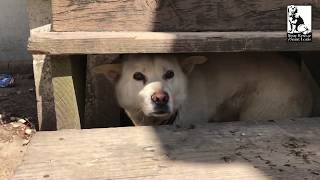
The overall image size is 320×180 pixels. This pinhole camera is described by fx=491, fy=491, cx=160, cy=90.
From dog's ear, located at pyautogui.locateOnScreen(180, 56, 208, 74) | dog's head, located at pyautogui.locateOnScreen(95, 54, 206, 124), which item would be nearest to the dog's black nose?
dog's head, located at pyautogui.locateOnScreen(95, 54, 206, 124)

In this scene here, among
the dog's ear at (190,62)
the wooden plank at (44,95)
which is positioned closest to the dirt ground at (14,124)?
the wooden plank at (44,95)

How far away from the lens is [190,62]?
121 inches

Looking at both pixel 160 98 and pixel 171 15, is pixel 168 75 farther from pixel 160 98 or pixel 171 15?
pixel 171 15

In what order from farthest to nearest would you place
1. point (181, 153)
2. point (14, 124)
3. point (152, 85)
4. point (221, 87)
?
point (14, 124) < point (221, 87) < point (152, 85) < point (181, 153)

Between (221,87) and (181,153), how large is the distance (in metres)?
1.38

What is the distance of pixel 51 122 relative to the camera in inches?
124

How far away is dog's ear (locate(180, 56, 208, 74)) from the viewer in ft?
9.86

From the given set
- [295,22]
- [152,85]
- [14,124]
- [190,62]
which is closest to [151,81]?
[152,85]

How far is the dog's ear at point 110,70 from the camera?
120 inches

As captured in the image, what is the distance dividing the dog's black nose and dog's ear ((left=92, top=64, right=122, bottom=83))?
0.38 m

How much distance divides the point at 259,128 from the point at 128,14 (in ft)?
2.70
